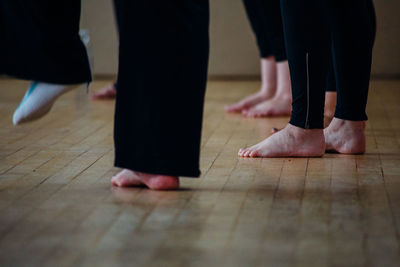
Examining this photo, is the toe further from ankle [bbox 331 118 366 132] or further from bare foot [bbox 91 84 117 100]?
bare foot [bbox 91 84 117 100]

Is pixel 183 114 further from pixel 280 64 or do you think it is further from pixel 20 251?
pixel 280 64

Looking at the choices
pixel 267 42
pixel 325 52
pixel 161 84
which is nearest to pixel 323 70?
pixel 325 52

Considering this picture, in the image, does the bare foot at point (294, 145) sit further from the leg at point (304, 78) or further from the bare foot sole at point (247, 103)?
the bare foot sole at point (247, 103)

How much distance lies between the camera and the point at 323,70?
1.79m

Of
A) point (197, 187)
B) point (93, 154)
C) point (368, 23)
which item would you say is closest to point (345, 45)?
point (368, 23)

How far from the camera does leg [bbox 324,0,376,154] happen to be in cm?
184

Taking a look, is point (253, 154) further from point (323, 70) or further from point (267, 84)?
point (267, 84)

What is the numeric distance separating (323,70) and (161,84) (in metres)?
0.57

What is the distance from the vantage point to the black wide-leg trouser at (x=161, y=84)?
4.55ft

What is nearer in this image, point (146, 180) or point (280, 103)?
point (146, 180)

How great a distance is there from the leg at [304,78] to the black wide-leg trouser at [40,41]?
1.93 ft

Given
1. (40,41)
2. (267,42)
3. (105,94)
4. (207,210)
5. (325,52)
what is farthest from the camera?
(105,94)

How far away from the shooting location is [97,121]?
248 cm

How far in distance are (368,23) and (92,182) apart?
2.85 ft
